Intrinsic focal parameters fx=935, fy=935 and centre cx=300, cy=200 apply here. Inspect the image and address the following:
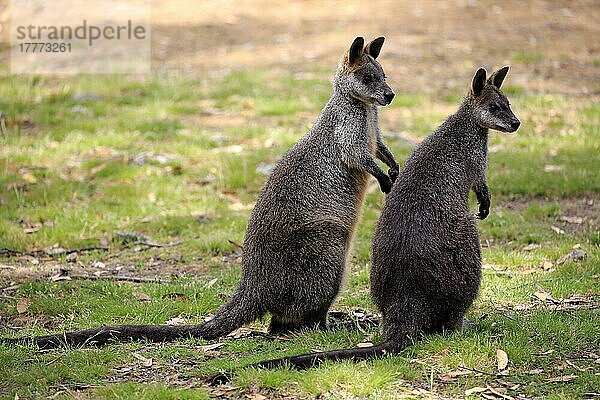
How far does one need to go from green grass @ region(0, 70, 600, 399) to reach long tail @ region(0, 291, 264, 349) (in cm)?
9

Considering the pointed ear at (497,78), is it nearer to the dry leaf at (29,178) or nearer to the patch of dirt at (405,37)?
the dry leaf at (29,178)

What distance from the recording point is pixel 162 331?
6.02 meters

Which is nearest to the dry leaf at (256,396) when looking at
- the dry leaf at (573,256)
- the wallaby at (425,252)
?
the wallaby at (425,252)

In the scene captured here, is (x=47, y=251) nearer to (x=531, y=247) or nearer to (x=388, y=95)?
(x=388, y=95)

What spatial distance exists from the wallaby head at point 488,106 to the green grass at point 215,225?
4.33ft

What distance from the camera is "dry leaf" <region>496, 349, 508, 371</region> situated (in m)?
5.43

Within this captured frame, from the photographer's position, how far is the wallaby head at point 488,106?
6.36 meters

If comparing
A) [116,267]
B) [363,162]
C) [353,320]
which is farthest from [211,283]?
[363,162]

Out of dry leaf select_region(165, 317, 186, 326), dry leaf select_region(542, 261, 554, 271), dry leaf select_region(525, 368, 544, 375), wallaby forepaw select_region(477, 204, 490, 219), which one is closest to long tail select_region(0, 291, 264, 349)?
dry leaf select_region(165, 317, 186, 326)

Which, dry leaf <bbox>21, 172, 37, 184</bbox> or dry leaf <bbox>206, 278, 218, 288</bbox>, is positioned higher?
dry leaf <bbox>21, 172, 37, 184</bbox>

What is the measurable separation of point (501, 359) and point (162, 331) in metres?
2.14

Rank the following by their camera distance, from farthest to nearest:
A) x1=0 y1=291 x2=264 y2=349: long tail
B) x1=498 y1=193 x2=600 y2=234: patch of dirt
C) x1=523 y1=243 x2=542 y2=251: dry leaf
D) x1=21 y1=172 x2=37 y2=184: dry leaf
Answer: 1. x1=21 y1=172 x2=37 y2=184: dry leaf
2. x1=498 y1=193 x2=600 y2=234: patch of dirt
3. x1=523 y1=243 x2=542 y2=251: dry leaf
4. x1=0 y1=291 x2=264 y2=349: long tail

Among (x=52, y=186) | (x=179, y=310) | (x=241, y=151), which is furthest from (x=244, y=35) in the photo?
(x=179, y=310)

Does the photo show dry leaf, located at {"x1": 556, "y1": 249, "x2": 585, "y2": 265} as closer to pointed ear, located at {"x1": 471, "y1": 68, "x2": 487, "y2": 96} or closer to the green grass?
the green grass
